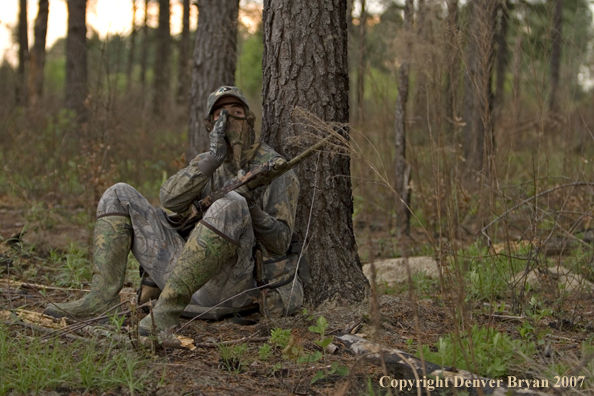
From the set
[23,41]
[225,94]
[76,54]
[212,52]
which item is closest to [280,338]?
[225,94]

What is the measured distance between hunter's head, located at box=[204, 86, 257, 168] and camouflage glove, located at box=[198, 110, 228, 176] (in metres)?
0.07

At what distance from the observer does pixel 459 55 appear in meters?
3.11

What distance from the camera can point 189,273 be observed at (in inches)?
119

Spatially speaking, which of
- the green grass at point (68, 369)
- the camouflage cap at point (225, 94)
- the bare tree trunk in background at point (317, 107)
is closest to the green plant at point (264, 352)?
the green grass at point (68, 369)

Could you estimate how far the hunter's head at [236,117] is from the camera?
11.1 feet

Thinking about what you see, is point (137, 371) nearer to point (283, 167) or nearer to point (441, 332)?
point (283, 167)

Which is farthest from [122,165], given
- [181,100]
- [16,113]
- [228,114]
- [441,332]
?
[181,100]

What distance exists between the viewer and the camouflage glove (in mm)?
3268

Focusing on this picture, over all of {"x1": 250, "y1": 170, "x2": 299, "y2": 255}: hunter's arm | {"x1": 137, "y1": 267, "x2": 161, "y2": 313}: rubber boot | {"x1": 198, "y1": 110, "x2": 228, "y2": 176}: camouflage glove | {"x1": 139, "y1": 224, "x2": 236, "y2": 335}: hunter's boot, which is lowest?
{"x1": 137, "y1": 267, "x2": 161, "y2": 313}: rubber boot

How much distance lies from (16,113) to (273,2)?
626 cm

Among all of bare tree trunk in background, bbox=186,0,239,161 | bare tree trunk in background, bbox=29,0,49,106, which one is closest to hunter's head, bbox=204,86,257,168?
bare tree trunk in background, bbox=186,0,239,161

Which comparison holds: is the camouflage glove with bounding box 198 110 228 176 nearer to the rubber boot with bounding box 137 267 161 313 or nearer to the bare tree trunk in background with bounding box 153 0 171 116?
the rubber boot with bounding box 137 267 161 313

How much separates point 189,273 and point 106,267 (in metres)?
0.52

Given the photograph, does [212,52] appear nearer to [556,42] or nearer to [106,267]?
[556,42]
